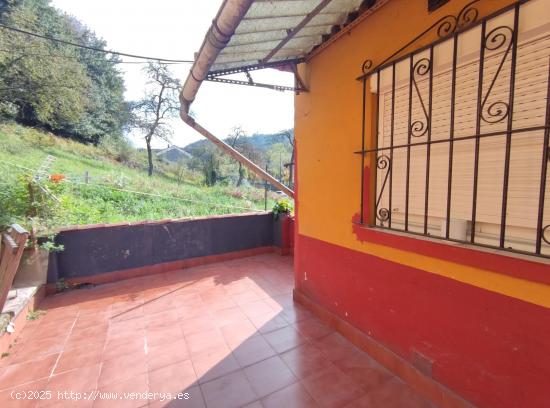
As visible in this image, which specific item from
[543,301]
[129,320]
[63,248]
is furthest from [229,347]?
[63,248]

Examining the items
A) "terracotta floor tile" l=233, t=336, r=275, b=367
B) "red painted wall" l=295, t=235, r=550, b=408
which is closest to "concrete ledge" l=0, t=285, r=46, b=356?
"terracotta floor tile" l=233, t=336, r=275, b=367

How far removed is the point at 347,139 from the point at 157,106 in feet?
59.2

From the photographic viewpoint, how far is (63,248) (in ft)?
10.8

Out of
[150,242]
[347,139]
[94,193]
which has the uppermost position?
[347,139]

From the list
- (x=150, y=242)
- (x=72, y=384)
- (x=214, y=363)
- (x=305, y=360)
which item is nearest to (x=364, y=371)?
(x=305, y=360)

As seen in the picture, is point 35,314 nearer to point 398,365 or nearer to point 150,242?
point 150,242

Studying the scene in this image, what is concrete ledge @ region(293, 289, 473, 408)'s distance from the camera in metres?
1.55

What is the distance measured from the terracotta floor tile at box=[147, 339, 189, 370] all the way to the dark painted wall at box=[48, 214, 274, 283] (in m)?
2.06

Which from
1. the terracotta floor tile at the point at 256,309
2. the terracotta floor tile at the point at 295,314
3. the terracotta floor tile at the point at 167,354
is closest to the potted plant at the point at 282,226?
the terracotta floor tile at the point at 256,309

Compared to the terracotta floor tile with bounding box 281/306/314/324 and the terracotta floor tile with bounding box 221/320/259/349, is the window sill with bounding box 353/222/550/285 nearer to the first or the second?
the terracotta floor tile with bounding box 281/306/314/324

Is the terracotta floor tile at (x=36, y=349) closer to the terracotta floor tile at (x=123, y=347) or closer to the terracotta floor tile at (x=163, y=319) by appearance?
the terracotta floor tile at (x=123, y=347)

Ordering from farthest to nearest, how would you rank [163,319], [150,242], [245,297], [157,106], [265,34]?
[157,106]
[150,242]
[245,297]
[163,319]
[265,34]

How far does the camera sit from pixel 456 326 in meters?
1.47

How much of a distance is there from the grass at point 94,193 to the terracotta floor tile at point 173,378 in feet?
8.99
